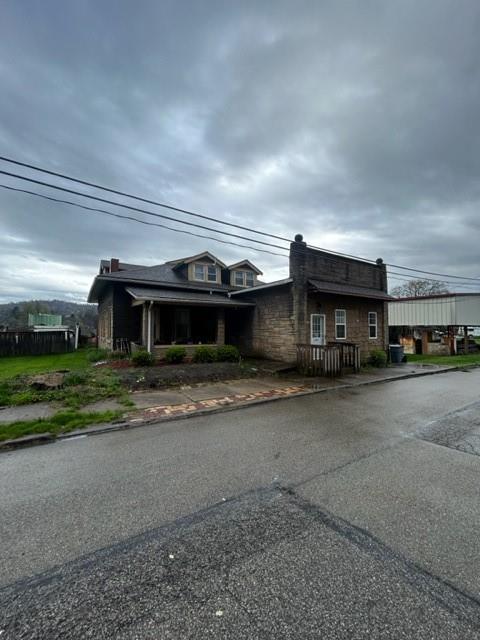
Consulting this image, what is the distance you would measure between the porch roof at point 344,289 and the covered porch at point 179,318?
12.8ft

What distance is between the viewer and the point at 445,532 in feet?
8.47

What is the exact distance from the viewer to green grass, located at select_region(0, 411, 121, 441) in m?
5.06

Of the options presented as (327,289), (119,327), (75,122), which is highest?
(75,122)

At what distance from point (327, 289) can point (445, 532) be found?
430 inches

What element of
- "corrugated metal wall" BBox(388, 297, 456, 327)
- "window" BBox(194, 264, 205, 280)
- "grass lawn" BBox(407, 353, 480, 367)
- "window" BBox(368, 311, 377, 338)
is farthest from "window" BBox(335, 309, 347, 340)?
"corrugated metal wall" BBox(388, 297, 456, 327)

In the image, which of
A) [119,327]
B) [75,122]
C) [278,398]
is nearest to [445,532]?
[278,398]

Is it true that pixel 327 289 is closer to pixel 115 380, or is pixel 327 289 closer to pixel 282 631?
pixel 115 380

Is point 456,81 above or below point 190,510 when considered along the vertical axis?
above

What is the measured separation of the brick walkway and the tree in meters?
40.9

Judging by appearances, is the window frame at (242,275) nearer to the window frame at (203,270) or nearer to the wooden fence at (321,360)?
the window frame at (203,270)

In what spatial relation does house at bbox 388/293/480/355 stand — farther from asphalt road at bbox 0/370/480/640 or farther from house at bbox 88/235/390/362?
asphalt road at bbox 0/370/480/640

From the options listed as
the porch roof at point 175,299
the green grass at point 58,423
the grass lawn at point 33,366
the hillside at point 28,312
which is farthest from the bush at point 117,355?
the hillside at point 28,312

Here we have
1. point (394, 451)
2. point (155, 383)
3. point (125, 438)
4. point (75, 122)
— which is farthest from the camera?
point (155, 383)

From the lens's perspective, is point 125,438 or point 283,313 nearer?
point 125,438
